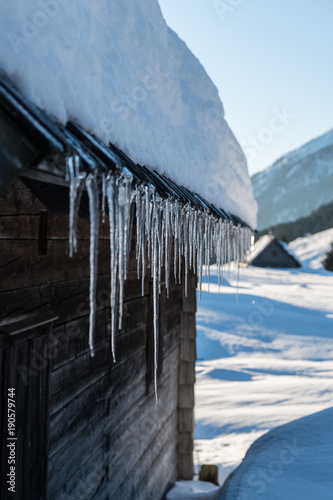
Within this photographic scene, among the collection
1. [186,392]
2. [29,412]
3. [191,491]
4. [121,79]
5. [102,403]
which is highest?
[121,79]

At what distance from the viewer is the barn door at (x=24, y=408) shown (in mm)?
2010

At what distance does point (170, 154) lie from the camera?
2.87 meters

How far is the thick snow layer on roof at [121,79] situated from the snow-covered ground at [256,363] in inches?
84.3

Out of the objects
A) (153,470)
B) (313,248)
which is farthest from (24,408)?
(313,248)

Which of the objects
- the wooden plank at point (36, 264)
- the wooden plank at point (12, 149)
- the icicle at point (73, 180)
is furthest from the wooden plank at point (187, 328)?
the wooden plank at point (12, 149)

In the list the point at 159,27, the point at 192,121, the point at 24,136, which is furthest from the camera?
the point at 192,121

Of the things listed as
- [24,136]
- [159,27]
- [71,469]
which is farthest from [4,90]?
[159,27]

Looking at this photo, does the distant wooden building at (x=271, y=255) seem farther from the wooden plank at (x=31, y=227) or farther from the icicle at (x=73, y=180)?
the icicle at (x=73, y=180)

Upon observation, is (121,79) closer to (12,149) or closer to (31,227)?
(31,227)

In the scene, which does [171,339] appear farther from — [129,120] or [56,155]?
[56,155]

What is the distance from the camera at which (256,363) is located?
1338 cm

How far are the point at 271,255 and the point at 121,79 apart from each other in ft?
119

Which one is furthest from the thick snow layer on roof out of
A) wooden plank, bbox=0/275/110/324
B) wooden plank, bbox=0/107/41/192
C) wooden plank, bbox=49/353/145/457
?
wooden plank, bbox=49/353/145/457

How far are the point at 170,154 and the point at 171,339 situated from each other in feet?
9.95
